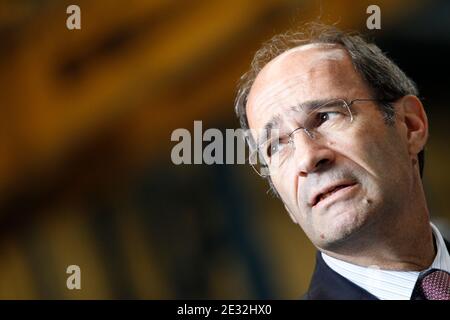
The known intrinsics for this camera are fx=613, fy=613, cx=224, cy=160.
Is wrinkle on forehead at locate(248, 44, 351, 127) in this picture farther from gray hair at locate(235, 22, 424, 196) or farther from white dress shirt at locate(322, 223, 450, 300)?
white dress shirt at locate(322, 223, 450, 300)

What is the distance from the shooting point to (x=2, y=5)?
1.76 m

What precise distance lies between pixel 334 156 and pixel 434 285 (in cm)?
40

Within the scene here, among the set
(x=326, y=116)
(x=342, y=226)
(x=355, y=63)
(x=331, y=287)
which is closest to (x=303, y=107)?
(x=326, y=116)

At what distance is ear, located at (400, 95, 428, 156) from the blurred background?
87mm

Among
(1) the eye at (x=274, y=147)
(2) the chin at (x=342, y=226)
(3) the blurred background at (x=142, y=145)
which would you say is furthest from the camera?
(3) the blurred background at (x=142, y=145)

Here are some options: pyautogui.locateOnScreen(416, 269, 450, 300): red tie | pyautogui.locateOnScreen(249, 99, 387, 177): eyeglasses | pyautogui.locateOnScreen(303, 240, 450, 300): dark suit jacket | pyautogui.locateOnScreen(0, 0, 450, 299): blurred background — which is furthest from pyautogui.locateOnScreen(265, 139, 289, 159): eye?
pyautogui.locateOnScreen(416, 269, 450, 300): red tie

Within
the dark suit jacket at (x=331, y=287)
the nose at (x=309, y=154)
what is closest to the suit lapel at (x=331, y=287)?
the dark suit jacket at (x=331, y=287)

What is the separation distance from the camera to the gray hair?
5.04ft

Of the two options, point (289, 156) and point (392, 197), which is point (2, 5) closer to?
point (289, 156)

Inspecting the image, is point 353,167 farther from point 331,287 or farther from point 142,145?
point 142,145

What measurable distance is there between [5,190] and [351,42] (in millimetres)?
1040

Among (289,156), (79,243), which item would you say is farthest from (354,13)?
(79,243)

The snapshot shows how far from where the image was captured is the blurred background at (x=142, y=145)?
1671mm

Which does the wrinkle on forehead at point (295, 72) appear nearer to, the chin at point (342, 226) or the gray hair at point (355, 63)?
the gray hair at point (355, 63)
